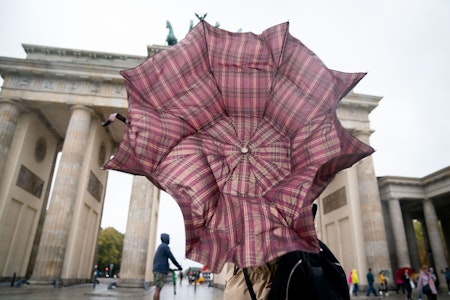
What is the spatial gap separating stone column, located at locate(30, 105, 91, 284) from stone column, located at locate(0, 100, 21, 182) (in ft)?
11.1

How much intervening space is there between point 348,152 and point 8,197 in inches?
845

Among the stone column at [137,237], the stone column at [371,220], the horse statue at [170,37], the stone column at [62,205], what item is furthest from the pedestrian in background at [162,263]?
the horse statue at [170,37]

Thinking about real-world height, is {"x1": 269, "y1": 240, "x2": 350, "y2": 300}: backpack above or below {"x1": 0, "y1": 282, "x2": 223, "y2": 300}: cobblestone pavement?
above

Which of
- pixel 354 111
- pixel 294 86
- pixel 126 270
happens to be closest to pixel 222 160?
pixel 294 86

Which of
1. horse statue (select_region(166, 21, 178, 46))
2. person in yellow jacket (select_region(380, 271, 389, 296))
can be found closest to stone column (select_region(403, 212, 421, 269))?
person in yellow jacket (select_region(380, 271, 389, 296))

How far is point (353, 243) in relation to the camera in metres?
20.4

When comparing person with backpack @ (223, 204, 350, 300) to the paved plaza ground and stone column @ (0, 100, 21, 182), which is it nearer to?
the paved plaza ground

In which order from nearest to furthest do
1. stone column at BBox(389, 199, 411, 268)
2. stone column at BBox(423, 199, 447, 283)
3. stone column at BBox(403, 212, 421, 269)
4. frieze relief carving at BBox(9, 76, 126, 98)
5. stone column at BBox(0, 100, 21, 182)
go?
stone column at BBox(0, 100, 21, 182) < frieze relief carving at BBox(9, 76, 126, 98) < stone column at BBox(389, 199, 411, 268) < stone column at BBox(423, 199, 447, 283) < stone column at BBox(403, 212, 421, 269)

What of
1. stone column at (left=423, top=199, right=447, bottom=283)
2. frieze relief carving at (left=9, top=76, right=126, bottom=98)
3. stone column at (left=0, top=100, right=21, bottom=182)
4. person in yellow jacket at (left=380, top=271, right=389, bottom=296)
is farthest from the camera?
stone column at (left=423, top=199, right=447, bottom=283)

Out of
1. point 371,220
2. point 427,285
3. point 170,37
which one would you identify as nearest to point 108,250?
point 170,37

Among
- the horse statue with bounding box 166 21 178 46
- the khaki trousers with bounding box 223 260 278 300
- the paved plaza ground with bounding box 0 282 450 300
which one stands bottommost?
the paved plaza ground with bounding box 0 282 450 300

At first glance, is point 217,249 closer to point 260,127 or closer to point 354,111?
point 260,127

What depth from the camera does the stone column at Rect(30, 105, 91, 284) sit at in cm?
1622

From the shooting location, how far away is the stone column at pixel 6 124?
1814 centimetres
